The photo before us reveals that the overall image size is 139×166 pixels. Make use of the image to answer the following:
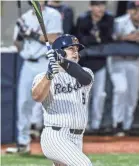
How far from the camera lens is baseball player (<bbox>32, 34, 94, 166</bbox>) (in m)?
5.50

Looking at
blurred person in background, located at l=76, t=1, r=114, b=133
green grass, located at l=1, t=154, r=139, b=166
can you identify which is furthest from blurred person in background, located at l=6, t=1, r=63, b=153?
blurred person in background, located at l=76, t=1, r=114, b=133

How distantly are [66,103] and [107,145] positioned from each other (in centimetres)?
399

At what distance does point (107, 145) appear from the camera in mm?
9594

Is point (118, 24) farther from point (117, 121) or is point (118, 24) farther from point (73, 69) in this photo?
point (73, 69)

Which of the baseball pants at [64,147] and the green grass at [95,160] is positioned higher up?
the baseball pants at [64,147]

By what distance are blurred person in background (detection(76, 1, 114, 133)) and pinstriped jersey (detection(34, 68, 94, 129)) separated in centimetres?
424

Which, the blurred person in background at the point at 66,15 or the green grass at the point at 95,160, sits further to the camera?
the blurred person in background at the point at 66,15

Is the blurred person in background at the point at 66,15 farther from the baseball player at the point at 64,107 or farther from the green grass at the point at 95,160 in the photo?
the baseball player at the point at 64,107

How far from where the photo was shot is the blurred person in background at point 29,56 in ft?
28.3

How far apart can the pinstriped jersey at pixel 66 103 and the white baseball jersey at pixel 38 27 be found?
9.52 feet

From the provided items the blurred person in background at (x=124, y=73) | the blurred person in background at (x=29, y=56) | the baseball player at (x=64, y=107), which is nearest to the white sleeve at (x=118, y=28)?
the blurred person in background at (x=124, y=73)

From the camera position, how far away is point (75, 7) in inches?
433

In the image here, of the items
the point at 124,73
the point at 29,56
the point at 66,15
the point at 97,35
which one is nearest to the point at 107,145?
the point at 124,73

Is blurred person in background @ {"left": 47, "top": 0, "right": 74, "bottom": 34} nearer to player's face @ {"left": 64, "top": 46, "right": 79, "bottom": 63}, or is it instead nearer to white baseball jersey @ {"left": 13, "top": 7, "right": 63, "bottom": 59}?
white baseball jersey @ {"left": 13, "top": 7, "right": 63, "bottom": 59}
